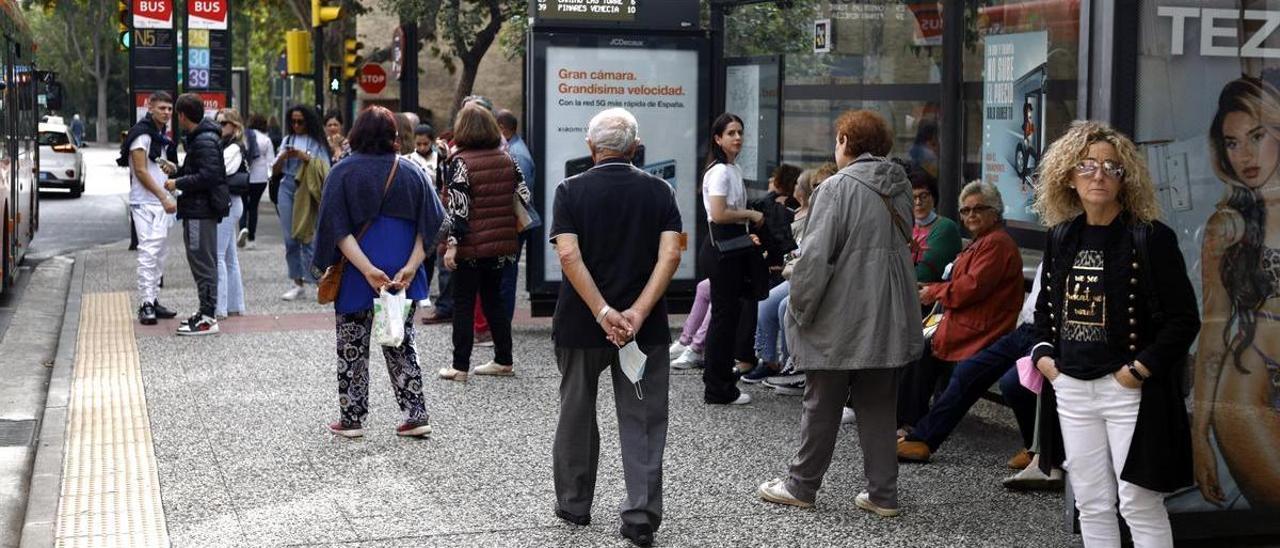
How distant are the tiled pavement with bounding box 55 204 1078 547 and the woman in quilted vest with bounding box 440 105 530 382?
41 centimetres

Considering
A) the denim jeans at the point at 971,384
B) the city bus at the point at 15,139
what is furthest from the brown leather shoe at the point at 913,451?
the city bus at the point at 15,139

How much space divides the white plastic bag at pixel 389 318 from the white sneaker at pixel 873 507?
2.28m

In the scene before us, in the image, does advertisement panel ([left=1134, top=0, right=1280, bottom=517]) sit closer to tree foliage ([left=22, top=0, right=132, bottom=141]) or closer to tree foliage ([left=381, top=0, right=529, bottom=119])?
tree foliage ([left=381, top=0, right=529, bottom=119])

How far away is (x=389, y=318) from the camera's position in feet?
24.9

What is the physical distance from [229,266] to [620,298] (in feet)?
24.2

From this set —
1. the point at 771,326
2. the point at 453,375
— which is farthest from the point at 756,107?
the point at 453,375

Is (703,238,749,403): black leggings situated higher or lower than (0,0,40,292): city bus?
lower

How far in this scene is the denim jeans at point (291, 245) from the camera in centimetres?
1420

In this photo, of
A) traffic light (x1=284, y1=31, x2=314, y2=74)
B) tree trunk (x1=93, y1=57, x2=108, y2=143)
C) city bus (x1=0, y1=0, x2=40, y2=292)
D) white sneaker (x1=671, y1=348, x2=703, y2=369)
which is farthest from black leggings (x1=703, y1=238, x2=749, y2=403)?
tree trunk (x1=93, y1=57, x2=108, y2=143)

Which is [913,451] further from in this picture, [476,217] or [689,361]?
[476,217]

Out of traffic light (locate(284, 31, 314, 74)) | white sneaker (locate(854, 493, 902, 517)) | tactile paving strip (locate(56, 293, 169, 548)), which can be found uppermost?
traffic light (locate(284, 31, 314, 74))

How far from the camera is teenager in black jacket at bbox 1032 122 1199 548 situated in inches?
193

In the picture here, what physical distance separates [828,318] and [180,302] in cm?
875

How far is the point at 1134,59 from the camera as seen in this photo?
5641 millimetres
